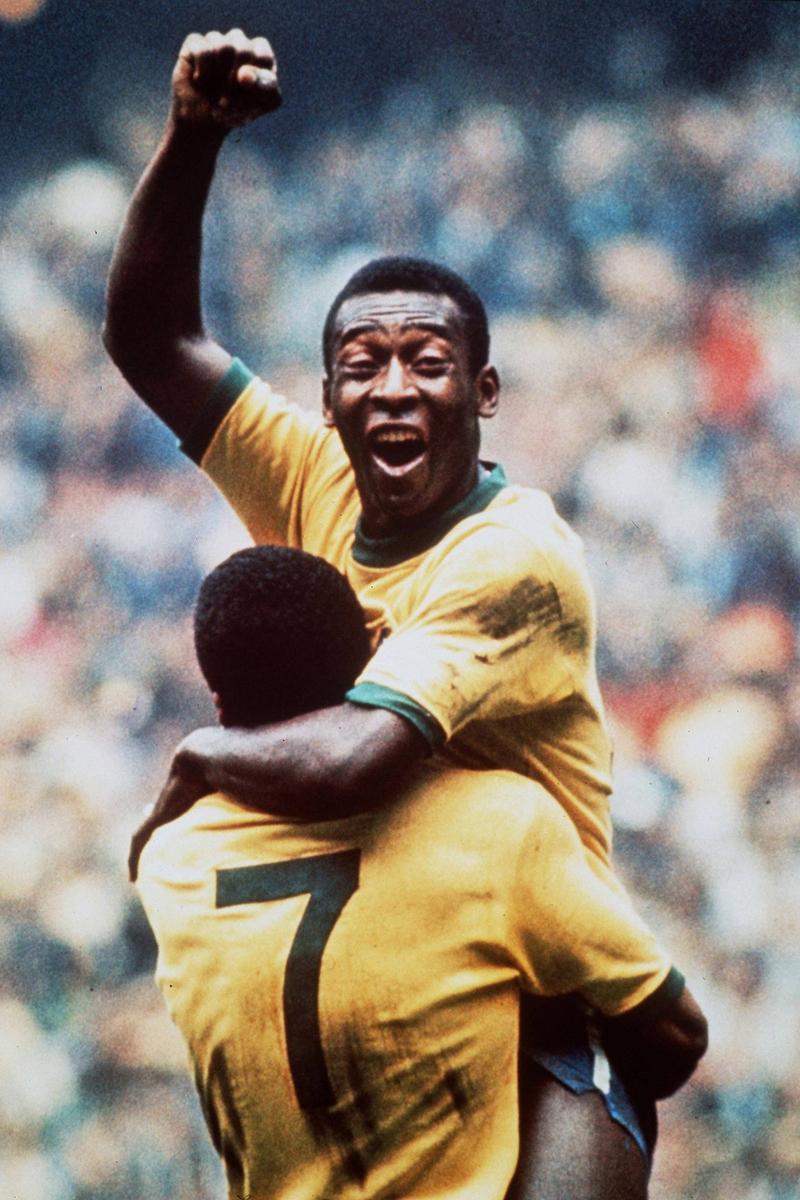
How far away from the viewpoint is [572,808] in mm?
1696

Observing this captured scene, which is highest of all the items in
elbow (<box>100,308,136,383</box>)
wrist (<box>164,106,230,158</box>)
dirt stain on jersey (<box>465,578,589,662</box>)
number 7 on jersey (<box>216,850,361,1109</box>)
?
wrist (<box>164,106,230,158</box>)

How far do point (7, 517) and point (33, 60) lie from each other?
0.73m

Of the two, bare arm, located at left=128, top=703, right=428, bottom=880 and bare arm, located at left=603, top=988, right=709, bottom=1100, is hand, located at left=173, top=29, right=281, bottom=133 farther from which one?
bare arm, located at left=603, top=988, right=709, bottom=1100

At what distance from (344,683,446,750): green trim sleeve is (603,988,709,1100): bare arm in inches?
12.3

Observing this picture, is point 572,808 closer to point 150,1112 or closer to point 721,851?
point 721,851

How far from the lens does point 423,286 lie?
1.76 meters

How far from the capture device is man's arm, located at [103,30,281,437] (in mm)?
1678

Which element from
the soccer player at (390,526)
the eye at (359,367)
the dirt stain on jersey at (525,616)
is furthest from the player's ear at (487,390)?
the dirt stain on jersey at (525,616)

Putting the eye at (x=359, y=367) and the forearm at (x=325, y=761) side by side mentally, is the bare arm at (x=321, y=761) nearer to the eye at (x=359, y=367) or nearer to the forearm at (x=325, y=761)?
the forearm at (x=325, y=761)

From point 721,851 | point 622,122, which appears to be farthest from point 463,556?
point 622,122

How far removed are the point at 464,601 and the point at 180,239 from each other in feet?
1.73

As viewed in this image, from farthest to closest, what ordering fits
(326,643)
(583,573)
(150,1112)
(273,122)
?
(273,122) → (150,1112) → (583,573) → (326,643)

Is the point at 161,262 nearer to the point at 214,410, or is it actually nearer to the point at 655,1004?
the point at 214,410

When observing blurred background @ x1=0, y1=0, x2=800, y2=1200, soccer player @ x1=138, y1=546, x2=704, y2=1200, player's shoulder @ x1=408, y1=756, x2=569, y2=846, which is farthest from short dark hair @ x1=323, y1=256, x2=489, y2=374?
blurred background @ x1=0, y1=0, x2=800, y2=1200
